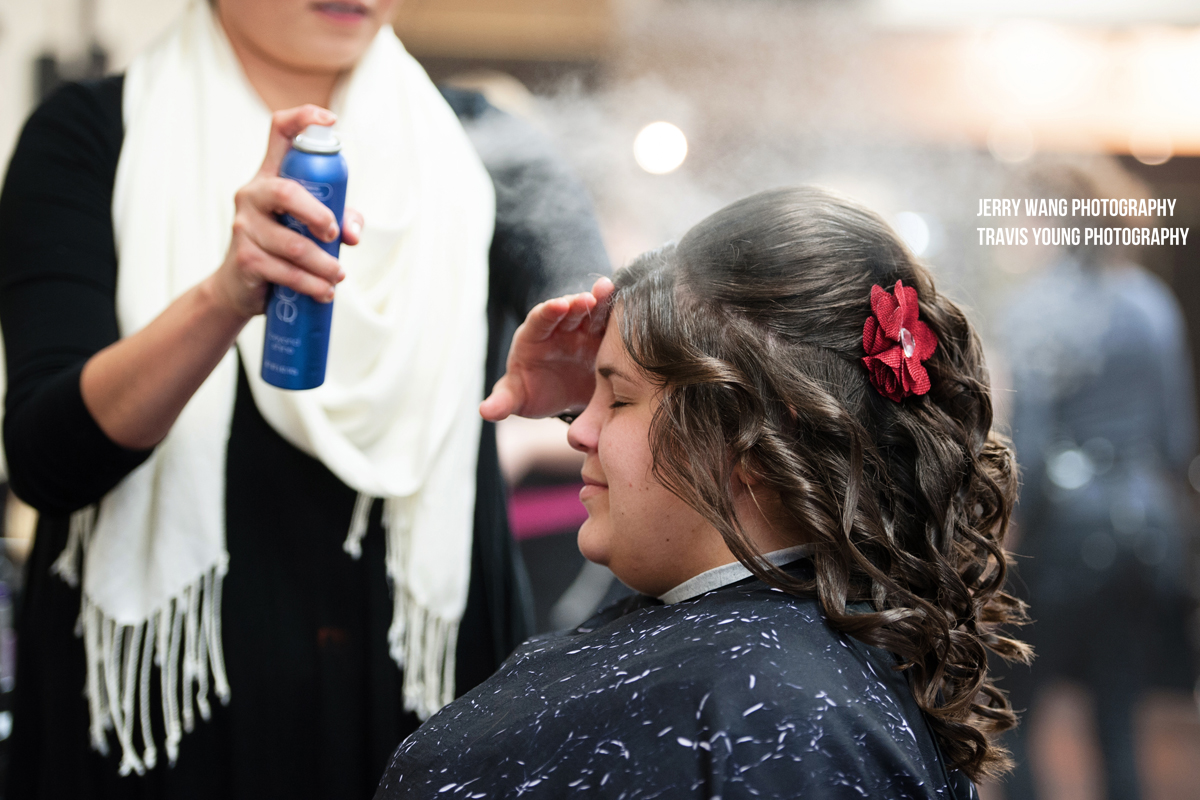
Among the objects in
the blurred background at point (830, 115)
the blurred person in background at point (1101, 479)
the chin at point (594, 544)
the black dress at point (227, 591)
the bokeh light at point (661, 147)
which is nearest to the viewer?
the chin at point (594, 544)

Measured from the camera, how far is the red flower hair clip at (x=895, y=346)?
3.10 feet

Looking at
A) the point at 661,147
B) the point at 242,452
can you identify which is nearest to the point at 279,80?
the point at 242,452

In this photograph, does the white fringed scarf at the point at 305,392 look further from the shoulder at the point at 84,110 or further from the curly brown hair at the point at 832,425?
the curly brown hair at the point at 832,425

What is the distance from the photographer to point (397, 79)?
1378 mm

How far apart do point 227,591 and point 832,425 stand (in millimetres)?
878

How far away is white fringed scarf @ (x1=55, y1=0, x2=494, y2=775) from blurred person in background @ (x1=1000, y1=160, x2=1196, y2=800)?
46.9 inches

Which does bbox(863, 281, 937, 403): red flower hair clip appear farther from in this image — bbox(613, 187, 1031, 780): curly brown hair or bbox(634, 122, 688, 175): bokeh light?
bbox(634, 122, 688, 175): bokeh light

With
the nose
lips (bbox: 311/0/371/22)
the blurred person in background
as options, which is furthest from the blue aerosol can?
the blurred person in background

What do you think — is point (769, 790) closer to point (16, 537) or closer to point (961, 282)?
point (961, 282)

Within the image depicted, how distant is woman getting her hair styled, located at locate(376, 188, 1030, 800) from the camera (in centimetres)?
83

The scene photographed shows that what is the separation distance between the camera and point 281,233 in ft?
3.09

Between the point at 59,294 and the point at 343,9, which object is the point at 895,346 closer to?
the point at 343,9

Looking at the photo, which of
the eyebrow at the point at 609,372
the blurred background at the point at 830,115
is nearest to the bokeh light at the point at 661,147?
the blurred background at the point at 830,115

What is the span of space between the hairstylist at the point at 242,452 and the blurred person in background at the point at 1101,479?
3.89 feet
